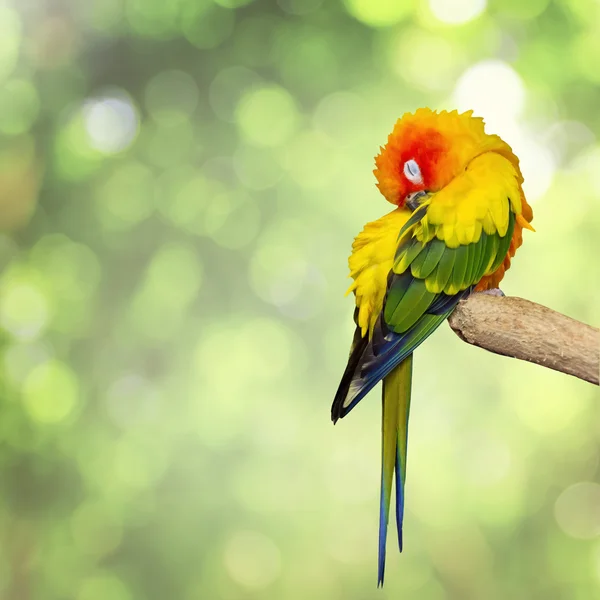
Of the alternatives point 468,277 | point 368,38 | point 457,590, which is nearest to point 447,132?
point 468,277

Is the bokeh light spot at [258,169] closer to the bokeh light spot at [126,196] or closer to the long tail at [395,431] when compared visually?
the bokeh light spot at [126,196]

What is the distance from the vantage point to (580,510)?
1927mm

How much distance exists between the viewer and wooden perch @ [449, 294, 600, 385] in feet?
3.14

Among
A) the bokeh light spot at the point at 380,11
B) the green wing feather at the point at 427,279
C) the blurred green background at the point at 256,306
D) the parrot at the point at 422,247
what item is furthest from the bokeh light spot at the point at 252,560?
the bokeh light spot at the point at 380,11

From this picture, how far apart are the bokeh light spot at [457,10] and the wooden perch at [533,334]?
1136 millimetres

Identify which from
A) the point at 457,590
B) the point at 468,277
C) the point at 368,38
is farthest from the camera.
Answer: the point at 368,38

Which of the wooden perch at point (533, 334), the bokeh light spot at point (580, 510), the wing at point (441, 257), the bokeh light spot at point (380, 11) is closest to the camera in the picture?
the wooden perch at point (533, 334)

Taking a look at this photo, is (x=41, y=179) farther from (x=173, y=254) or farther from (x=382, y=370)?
(x=382, y=370)

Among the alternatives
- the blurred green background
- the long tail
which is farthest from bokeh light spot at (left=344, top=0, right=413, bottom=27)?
the long tail

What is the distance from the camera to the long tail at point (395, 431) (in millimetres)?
1258

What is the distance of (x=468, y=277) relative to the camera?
122cm

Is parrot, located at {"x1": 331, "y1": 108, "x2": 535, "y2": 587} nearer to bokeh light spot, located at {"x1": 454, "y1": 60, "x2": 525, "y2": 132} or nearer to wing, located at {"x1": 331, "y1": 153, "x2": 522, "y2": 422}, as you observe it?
wing, located at {"x1": 331, "y1": 153, "x2": 522, "y2": 422}

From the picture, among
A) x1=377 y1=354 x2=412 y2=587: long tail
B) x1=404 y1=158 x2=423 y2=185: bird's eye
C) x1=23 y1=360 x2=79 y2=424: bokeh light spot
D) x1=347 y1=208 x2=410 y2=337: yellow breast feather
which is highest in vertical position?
x1=404 y1=158 x2=423 y2=185: bird's eye

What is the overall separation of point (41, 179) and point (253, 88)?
2.19 ft
